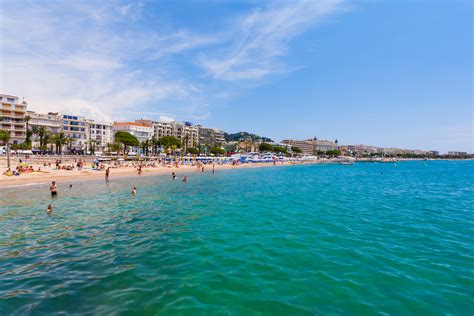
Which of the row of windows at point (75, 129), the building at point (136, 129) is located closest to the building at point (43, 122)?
the row of windows at point (75, 129)

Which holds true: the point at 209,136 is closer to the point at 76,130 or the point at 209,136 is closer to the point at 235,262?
the point at 76,130

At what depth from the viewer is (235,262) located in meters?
9.93

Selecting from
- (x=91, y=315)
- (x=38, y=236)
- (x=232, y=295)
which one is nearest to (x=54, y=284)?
(x=91, y=315)

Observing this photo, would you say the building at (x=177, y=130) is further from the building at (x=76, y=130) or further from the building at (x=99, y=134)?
the building at (x=76, y=130)

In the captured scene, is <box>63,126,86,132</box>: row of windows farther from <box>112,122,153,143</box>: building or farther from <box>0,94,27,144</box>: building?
<box>112,122,153,143</box>: building

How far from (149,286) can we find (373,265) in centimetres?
757

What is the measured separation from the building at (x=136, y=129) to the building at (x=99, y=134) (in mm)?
5455

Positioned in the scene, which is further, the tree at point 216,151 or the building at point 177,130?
the building at point 177,130

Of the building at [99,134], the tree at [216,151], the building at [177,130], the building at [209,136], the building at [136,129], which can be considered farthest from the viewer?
the building at [209,136]

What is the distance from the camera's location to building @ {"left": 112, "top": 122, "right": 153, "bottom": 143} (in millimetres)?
117750

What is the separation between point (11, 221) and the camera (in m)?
15.6

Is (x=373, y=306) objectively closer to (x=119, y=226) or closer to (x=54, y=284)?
(x=54, y=284)

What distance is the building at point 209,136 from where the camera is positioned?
16911 cm

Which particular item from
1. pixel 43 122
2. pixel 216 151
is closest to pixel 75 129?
pixel 43 122
